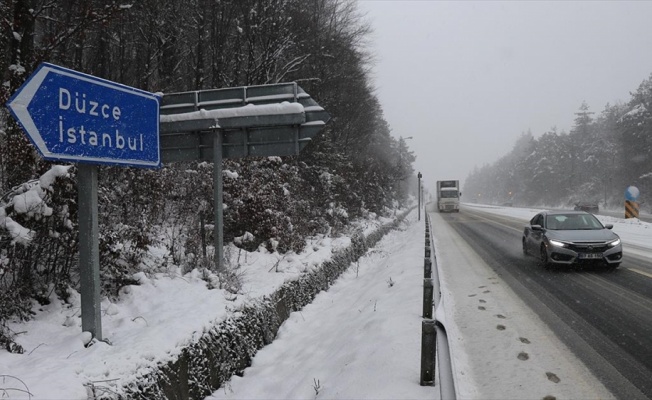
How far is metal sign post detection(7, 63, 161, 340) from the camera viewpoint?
331 centimetres

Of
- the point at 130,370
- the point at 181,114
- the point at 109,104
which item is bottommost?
the point at 130,370

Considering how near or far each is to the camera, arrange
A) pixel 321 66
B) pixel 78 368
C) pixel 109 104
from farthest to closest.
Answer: pixel 321 66 → pixel 109 104 → pixel 78 368

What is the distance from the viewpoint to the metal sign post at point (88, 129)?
3.31 m

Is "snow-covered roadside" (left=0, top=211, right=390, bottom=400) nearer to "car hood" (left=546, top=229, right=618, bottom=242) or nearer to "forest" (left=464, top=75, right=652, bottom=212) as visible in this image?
"car hood" (left=546, top=229, right=618, bottom=242)

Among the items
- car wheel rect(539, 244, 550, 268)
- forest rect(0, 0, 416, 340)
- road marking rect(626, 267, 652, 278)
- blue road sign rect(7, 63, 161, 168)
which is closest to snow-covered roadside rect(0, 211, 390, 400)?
forest rect(0, 0, 416, 340)

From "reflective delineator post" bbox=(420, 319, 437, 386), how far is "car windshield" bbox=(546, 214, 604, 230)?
8.16 metres

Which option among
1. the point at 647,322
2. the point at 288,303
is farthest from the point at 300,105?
the point at 647,322

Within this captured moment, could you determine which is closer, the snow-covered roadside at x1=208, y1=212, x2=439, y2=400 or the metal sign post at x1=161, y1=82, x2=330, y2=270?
the snow-covered roadside at x1=208, y1=212, x2=439, y2=400

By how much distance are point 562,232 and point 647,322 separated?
4.49 m

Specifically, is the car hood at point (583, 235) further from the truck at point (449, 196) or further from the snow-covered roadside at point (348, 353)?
the truck at point (449, 196)

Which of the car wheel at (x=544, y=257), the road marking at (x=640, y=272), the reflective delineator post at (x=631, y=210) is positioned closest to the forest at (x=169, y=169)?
the car wheel at (x=544, y=257)

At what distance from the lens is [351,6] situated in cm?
2342

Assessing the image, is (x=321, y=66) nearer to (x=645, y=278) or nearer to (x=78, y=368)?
(x=645, y=278)

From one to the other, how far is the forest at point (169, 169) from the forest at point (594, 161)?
154ft
